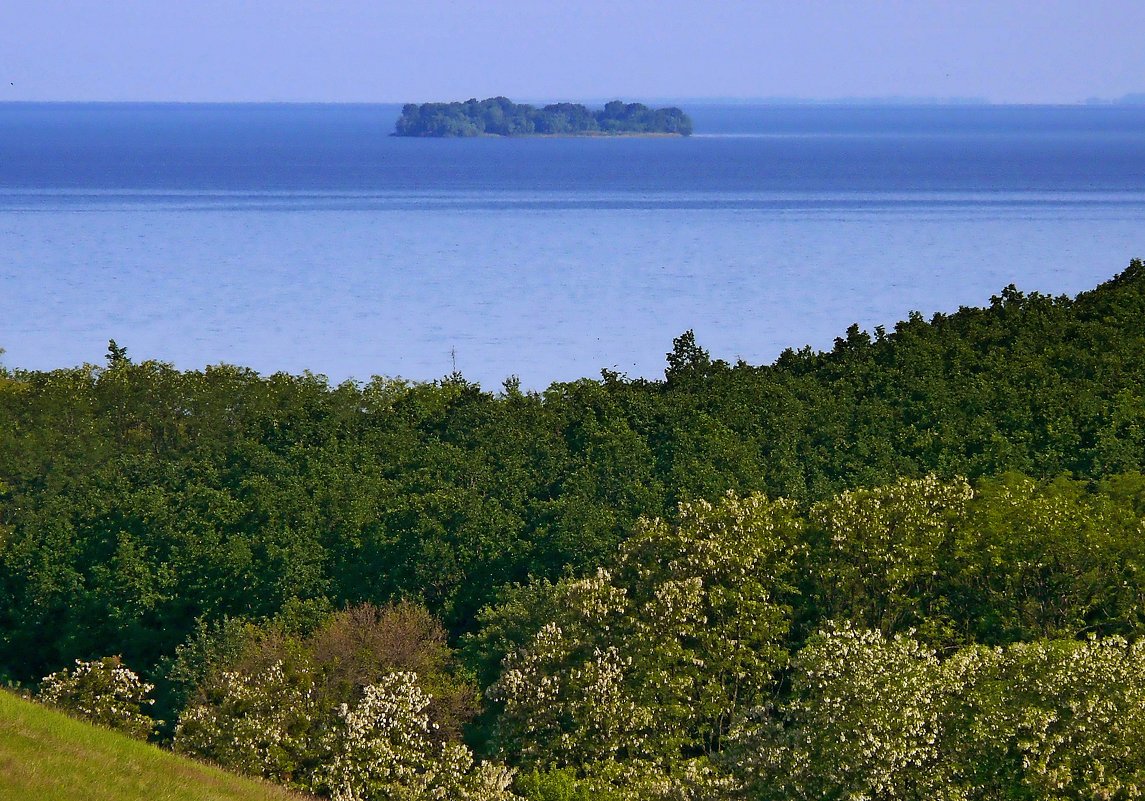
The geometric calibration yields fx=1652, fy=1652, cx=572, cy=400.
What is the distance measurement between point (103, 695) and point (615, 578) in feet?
36.6

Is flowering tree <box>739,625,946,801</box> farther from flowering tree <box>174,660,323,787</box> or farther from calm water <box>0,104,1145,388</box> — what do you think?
calm water <box>0,104,1145,388</box>

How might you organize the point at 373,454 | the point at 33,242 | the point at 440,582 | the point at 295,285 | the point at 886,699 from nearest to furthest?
the point at 886,699 → the point at 440,582 → the point at 373,454 → the point at 295,285 → the point at 33,242

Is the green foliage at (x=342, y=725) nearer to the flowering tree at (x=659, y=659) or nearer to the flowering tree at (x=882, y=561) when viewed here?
the flowering tree at (x=659, y=659)

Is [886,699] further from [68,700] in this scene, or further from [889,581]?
[68,700]

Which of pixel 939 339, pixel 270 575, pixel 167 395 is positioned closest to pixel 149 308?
pixel 167 395

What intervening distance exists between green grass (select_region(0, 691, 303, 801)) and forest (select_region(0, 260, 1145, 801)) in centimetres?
327

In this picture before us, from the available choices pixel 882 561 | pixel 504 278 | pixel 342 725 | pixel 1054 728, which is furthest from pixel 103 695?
pixel 504 278

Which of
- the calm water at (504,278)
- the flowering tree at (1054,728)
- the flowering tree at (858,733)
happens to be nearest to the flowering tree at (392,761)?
the flowering tree at (858,733)

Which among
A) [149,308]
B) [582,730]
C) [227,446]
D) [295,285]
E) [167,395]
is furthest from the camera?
[295,285]

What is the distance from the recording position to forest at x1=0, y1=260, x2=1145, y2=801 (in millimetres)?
28359

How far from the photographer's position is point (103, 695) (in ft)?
114

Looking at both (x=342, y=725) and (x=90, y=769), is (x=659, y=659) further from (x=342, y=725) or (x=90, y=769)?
(x=90, y=769)

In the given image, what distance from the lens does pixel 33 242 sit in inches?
6570

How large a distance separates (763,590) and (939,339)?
35204 mm
